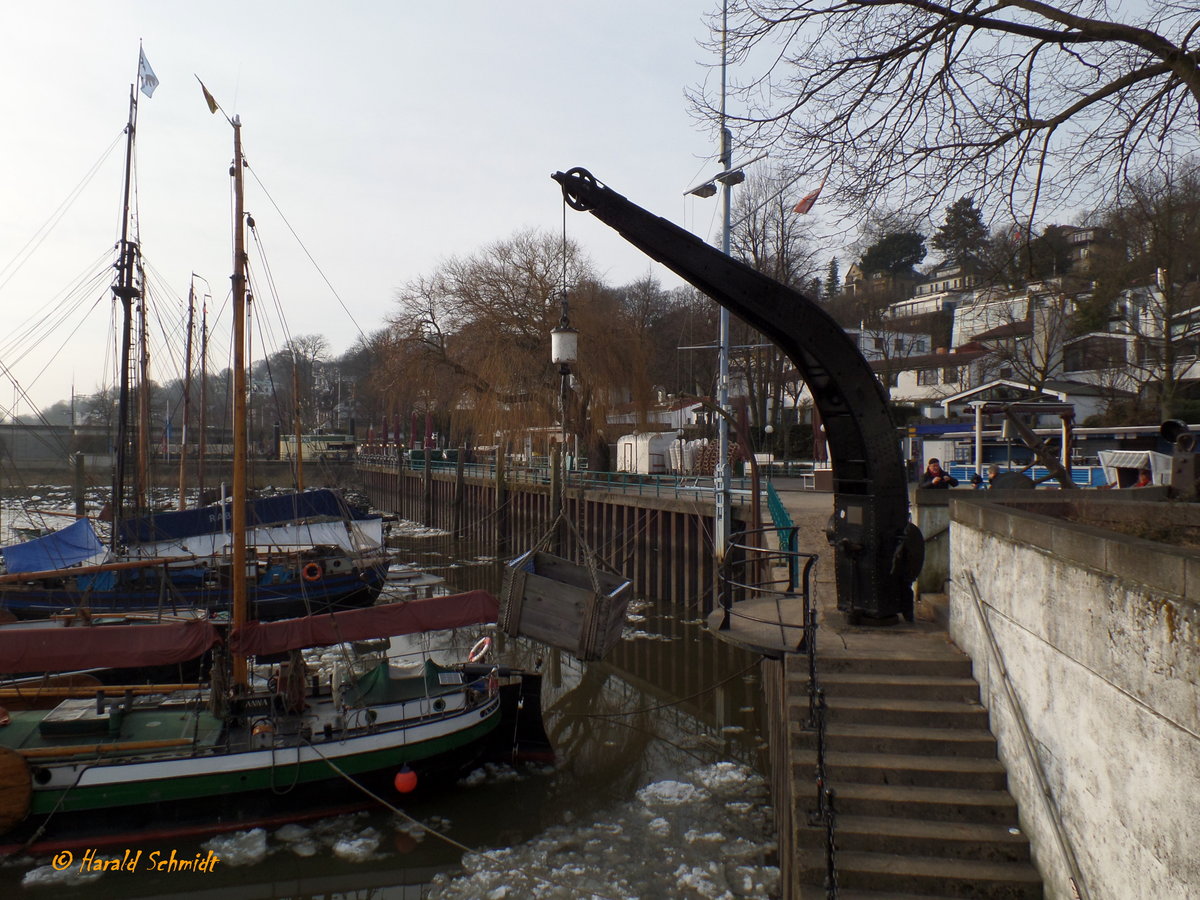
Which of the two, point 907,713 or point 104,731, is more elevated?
point 907,713

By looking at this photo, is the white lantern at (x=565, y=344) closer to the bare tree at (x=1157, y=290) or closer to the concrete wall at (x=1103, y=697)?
the concrete wall at (x=1103, y=697)

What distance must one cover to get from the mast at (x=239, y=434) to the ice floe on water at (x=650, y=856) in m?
5.11

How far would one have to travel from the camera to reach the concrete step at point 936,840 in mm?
5562

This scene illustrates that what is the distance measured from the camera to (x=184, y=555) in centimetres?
2441

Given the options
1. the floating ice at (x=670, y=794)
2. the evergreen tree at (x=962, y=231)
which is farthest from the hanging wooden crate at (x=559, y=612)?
the evergreen tree at (x=962, y=231)

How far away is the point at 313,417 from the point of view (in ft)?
341

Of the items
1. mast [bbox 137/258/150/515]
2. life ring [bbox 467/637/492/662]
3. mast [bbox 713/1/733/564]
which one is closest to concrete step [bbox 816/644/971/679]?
life ring [bbox 467/637/492/662]

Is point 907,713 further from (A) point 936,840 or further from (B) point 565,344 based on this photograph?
(B) point 565,344

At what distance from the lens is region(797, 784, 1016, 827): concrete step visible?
5.82 metres

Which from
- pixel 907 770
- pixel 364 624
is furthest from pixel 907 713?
pixel 364 624

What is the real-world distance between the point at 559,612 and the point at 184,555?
1998cm

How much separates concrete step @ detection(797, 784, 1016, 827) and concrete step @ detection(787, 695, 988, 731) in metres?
0.64

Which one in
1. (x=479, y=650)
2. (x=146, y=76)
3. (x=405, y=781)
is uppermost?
(x=146, y=76)

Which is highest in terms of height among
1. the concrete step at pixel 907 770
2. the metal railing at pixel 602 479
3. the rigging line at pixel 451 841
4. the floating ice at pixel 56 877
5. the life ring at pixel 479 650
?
the metal railing at pixel 602 479
